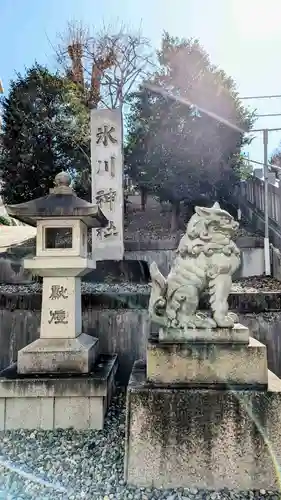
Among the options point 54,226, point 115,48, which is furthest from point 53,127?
point 54,226

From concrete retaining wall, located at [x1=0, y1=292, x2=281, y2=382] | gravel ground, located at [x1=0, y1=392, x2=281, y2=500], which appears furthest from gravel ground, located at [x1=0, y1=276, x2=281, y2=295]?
gravel ground, located at [x1=0, y1=392, x2=281, y2=500]

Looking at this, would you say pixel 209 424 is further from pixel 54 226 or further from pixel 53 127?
pixel 53 127

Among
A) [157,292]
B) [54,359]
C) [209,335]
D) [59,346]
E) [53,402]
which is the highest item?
[157,292]

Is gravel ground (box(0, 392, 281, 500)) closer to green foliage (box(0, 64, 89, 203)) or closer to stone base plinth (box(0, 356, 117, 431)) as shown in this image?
stone base plinth (box(0, 356, 117, 431))

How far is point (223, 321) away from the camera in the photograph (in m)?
3.02

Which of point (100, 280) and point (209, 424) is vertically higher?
point (100, 280)

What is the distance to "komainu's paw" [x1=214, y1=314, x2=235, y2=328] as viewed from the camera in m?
3.02

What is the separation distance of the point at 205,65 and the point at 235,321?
10277mm

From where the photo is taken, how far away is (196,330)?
305 centimetres

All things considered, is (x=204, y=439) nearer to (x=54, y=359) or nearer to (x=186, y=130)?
(x=54, y=359)

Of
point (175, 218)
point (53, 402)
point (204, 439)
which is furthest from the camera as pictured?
point (175, 218)

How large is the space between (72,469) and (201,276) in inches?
81.5

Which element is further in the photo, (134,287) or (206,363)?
(134,287)

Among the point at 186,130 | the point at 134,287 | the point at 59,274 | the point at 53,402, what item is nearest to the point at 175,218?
the point at 186,130
